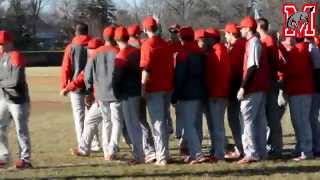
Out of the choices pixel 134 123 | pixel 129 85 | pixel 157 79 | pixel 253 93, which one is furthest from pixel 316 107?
pixel 129 85

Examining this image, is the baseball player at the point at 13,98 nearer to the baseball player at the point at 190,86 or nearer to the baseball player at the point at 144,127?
the baseball player at the point at 144,127

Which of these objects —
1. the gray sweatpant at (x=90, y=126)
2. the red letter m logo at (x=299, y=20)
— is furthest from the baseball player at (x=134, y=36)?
the red letter m logo at (x=299, y=20)

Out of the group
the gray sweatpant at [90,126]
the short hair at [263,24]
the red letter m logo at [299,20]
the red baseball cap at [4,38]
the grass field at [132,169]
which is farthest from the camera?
the red letter m logo at [299,20]

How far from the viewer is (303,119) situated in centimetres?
1140

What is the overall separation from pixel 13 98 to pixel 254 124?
374cm

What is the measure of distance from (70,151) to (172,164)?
8.94ft

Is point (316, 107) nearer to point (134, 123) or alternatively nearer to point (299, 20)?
point (134, 123)

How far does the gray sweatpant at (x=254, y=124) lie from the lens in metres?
11.0

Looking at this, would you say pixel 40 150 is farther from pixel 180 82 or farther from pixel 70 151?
pixel 180 82

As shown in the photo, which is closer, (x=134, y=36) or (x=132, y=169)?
(x=132, y=169)

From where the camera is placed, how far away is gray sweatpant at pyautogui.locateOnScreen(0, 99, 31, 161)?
35.4 ft

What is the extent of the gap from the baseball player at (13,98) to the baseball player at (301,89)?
4.14 m

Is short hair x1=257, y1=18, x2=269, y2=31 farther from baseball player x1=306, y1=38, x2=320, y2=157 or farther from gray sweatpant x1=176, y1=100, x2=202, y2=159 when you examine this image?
gray sweatpant x1=176, y1=100, x2=202, y2=159

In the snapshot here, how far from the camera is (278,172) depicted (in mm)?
10078
